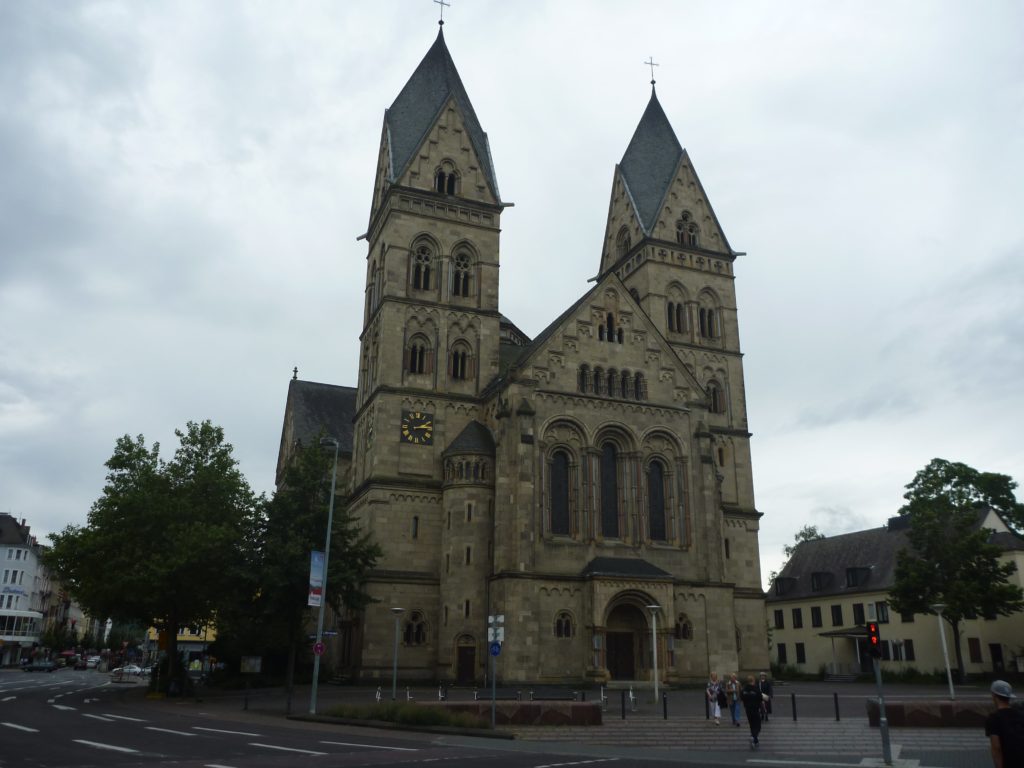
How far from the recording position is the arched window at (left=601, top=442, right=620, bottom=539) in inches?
1798

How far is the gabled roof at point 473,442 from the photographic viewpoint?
147ft

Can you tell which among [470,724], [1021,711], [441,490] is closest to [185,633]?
[441,490]

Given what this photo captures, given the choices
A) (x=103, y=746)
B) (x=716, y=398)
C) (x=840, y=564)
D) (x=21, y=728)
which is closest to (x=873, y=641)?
(x=103, y=746)

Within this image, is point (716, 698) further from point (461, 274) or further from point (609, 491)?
point (461, 274)

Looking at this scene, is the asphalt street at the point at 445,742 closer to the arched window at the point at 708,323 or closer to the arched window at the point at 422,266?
the arched window at the point at 422,266

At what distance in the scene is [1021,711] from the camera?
8.05 m

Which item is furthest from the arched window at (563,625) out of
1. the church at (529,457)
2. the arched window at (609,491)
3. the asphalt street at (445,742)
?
the asphalt street at (445,742)

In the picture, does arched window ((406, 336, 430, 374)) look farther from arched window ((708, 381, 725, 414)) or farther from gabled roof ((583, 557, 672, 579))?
arched window ((708, 381, 725, 414))

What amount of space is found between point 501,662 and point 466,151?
102 feet

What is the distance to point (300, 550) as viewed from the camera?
35219mm

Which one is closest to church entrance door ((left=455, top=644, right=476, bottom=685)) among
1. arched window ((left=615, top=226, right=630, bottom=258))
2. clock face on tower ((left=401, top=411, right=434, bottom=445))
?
clock face on tower ((left=401, top=411, right=434, bottom=445))

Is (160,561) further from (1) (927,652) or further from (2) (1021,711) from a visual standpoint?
(1) (927,652)

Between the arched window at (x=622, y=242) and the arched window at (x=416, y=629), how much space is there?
29.2 meters

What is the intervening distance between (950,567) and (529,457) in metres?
24.7
